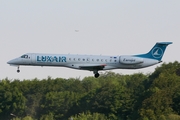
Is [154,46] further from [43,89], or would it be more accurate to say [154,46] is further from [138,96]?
[43,89]

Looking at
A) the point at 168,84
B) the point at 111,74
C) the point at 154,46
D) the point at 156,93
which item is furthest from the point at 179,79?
the point at 111,74

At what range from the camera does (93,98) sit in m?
128

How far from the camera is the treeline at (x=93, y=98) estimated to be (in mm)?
113125

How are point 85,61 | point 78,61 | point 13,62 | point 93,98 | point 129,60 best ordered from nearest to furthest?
point 78,61 → point 85,61 → point 129,60 → point 13,62 → point 93,98

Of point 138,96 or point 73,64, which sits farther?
point 138,96

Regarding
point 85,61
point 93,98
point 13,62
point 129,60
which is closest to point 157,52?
point 129,60

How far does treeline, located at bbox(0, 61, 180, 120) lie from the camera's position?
113 m

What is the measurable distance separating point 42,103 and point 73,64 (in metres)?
59.9

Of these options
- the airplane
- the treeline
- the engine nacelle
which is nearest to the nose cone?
the airplane

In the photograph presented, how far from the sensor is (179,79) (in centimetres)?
12144

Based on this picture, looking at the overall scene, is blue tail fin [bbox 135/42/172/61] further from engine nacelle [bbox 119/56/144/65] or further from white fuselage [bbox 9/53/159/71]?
white fuselage [bbox 9/53/159/71]

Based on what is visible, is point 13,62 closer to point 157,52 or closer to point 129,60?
point 129,60

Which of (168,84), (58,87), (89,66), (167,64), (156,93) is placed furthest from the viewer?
(58,87)

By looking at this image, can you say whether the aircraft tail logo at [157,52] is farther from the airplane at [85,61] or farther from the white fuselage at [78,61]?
the white fuselage at [78,61]
